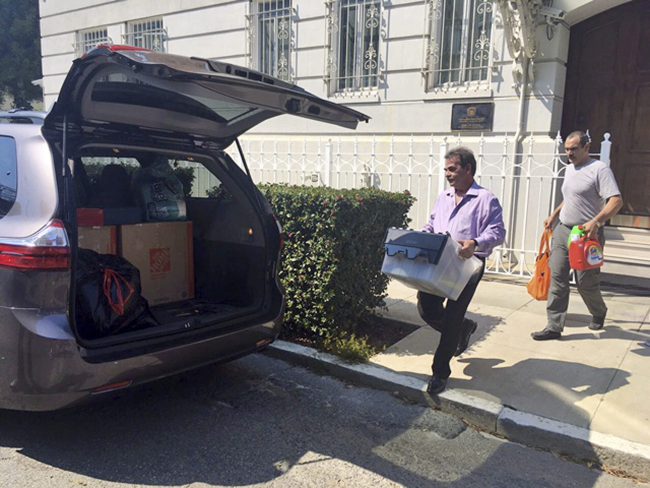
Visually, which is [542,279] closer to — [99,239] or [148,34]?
[99,239]

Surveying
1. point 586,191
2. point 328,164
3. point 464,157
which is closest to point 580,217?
point 586,191

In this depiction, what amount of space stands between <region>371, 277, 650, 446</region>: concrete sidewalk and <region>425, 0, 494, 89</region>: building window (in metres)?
3.95

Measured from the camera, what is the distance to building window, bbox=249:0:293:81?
10198mm

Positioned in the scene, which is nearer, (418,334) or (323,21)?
(418,334)

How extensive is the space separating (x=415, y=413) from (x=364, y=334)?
133 centimetres

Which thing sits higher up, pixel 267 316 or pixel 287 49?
pixel 287 49

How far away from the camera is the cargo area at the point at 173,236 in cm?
375

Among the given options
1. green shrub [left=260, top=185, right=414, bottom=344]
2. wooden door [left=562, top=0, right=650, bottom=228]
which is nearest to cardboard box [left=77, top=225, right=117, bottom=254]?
green shrub [left=260, top=185, right=414, bottom=344]

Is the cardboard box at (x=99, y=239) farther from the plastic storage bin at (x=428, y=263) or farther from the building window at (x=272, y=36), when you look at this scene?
the building window at (x=272, y=36)

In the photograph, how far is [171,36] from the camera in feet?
38.3

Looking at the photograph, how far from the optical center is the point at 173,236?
14.0 ft

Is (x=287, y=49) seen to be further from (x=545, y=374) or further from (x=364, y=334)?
(x=545, y=374)

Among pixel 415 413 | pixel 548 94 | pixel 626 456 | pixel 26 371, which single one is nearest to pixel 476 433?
pixel 415 413

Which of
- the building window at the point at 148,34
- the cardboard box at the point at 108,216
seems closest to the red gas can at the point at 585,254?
the cardboard box at the point at 108,216
